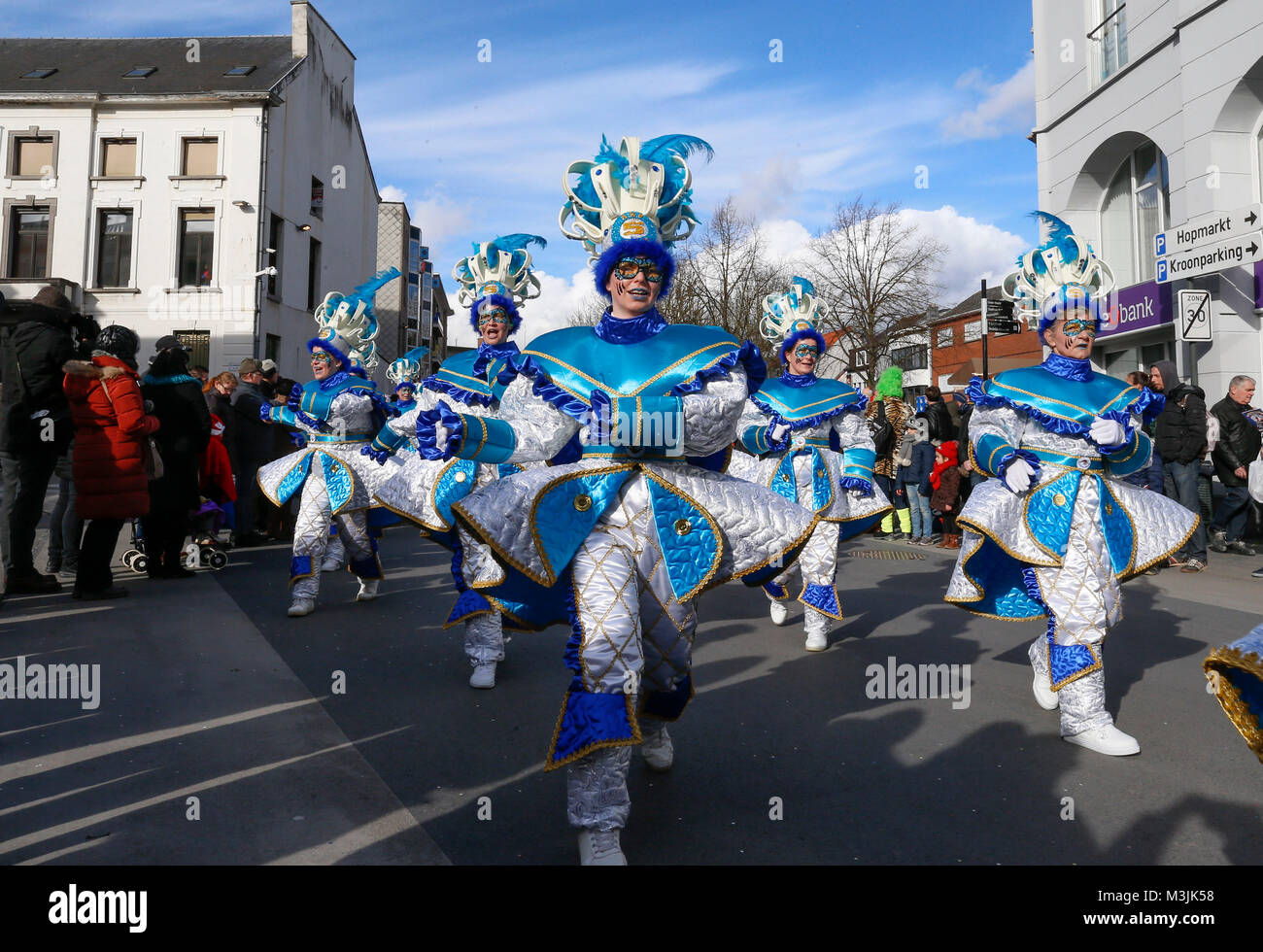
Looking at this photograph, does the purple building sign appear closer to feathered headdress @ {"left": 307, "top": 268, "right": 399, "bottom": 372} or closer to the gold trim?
feathered headdress @ {"left": 307, "top": 268, "right": 399, "bottom": 372}

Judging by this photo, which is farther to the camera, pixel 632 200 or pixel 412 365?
pixel 412 365

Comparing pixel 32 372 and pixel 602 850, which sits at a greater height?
pixel 32 372

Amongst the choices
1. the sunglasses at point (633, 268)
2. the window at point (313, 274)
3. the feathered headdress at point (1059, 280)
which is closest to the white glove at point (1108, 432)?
the feathered headdress at point (1059, 280)

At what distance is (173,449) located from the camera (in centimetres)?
879

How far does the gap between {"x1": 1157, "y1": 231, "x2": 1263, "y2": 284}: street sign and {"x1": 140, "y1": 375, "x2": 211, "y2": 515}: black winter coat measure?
43.8 ft

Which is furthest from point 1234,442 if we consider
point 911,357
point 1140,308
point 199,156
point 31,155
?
point 31,155

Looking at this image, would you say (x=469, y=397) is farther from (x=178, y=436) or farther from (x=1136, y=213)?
(x=1136, y=213)

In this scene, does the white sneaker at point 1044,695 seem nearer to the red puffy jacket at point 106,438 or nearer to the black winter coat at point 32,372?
the red puffy jacket at point 106,438

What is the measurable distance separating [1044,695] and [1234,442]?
7.70 meters

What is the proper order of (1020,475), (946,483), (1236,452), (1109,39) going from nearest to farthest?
(1020,475), (1236,452), (946,483), (1109,39)

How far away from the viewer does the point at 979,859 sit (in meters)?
3.06

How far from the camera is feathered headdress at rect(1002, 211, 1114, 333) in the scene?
4785mm

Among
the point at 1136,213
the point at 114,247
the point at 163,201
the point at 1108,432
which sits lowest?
the point at 1108,432

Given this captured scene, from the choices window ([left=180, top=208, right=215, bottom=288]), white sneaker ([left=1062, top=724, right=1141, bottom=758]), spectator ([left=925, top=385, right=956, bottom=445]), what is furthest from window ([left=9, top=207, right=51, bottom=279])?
white sneaker ([left=1062, top=724, right=1141, bottom=758])
